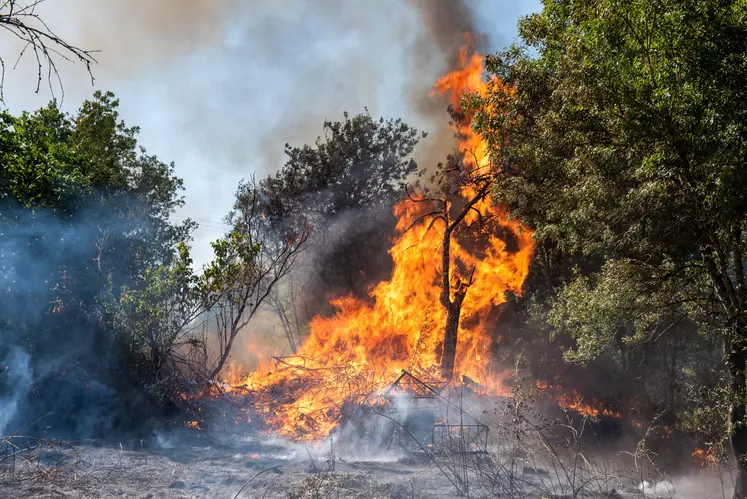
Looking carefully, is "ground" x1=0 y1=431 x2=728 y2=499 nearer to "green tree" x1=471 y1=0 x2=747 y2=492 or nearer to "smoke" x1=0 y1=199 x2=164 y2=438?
"smoke" x1=0 y1=199 x2=164 y2=438

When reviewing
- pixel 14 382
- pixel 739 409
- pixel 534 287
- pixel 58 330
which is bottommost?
pixel 739 409

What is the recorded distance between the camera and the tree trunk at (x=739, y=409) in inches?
352

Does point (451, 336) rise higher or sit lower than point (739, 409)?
higher

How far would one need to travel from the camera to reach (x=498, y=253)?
21766 mm

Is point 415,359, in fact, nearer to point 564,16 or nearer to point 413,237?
point 413,237

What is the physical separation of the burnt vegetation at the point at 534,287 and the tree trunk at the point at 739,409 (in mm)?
39

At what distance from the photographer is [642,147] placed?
8656mm

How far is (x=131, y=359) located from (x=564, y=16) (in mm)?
14579

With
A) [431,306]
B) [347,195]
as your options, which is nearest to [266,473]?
[431,306]

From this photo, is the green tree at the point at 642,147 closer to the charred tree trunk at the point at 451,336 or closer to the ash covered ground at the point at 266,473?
the ash covered ground at the point at 266,473

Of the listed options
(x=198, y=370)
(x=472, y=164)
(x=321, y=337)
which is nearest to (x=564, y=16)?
(x=472, y=164)

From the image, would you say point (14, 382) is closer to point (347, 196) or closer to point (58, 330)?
point (58, 330)

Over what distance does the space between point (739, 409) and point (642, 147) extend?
219 inches

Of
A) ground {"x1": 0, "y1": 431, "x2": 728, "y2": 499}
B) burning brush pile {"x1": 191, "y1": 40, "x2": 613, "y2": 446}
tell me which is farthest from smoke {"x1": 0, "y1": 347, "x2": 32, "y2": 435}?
burning brush pile {"x1": 191, "y1": 40, "x2": 613, "y2": 446}
